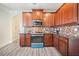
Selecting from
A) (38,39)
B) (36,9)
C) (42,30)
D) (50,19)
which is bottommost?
(38,39)

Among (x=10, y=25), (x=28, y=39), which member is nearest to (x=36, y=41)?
(x=28, y=39)

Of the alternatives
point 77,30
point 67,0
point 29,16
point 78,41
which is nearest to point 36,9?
point 29,16

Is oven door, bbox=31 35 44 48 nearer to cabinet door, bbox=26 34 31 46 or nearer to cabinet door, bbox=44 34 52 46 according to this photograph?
cabinet door, bbox=26 34 31 46

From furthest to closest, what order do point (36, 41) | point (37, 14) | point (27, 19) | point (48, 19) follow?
point (48, 19) → point (27, 19) → point (37, 14) → point (36, 41)

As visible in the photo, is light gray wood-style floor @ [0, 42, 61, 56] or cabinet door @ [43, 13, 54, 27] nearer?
light gray wood-style floor @ [0, 42, 61, 56]

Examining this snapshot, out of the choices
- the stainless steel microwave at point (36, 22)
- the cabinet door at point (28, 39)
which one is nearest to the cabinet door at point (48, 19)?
the stainless steel microwave at point (36, 22)

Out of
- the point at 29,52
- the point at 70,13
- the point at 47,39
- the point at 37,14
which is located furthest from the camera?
the point at 37,14

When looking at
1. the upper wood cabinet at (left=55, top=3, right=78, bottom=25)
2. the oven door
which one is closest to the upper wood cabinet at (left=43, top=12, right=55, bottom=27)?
the oven door

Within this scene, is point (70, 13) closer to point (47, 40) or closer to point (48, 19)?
point (47, 40)

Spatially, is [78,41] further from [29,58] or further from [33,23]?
[33,23]

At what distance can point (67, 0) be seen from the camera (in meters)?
1.72

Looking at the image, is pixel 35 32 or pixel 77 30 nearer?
pixel 77 30

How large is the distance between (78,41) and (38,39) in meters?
3.97

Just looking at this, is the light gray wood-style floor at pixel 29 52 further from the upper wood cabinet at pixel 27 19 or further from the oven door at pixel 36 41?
the upper wood cabinet at pixel 27 19
